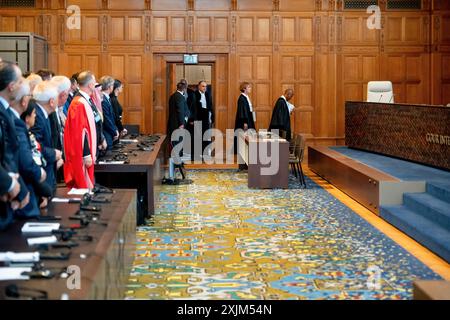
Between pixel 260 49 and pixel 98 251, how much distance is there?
12.7 metres

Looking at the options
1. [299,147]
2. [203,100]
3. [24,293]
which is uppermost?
[203,100]

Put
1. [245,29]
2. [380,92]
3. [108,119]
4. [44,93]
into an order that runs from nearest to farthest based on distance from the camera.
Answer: [44,93]
[108,119]
[380,92]
[245,29]

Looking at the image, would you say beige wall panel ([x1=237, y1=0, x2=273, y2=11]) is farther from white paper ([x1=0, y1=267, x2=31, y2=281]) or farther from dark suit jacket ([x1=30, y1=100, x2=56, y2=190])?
white paper ([x1=0, y1=267, x2=31, y2=281])

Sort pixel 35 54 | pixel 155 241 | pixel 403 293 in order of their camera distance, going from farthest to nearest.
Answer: pixel 35 54
pixel 155 241
pixel 403 293

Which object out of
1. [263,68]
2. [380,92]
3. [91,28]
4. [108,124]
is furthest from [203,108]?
[108,124]

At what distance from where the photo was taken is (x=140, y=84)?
16.4 metres

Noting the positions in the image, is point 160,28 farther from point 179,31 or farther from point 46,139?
point 46,139

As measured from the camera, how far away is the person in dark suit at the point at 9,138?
190 inches

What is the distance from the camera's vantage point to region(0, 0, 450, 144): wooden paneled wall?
53.1 feet

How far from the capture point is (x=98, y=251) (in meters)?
4.14

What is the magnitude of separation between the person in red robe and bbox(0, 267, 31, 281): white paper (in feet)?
13.2
